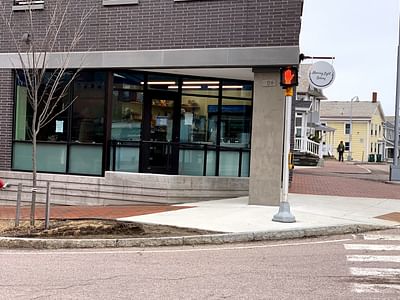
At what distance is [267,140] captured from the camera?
13.1 metres

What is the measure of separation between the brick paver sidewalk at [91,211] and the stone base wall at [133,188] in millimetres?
433

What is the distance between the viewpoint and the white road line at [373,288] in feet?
20.4

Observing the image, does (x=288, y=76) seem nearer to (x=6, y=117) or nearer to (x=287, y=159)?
(x=287, y=159)

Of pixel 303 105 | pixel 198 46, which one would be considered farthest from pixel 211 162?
pixel 303 105

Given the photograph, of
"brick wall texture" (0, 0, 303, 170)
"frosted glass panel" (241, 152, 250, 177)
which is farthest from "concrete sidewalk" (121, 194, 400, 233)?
"brick wall texture" (0, 0, 303, 170)

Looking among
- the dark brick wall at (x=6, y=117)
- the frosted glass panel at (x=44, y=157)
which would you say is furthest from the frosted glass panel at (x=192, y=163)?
the dark brick wall at (x=6, y=117)

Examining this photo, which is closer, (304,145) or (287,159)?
(287,159)

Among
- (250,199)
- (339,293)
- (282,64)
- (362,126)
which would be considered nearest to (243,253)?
(339,293)

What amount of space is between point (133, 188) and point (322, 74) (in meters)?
5.84

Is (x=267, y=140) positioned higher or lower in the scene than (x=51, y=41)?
lower

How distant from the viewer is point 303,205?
43.3ft

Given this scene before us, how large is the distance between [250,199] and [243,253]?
476cm

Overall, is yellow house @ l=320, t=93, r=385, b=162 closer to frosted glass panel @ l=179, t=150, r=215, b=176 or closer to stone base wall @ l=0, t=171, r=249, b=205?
frosted glass panel @ l=179, t=150, r=215, b=176

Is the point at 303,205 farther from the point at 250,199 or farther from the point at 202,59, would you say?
the point at 202,59
